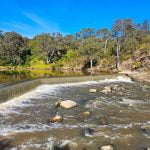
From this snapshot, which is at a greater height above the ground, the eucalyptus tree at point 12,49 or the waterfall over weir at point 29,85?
the eucalyptus tree at point 12,49

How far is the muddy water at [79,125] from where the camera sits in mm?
12938

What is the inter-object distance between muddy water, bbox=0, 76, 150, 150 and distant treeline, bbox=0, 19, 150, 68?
46.4 meters

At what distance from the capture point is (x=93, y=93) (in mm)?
29547

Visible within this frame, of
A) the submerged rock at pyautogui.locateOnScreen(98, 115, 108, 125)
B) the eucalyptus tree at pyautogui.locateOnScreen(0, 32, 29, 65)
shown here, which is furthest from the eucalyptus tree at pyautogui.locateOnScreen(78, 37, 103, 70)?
the submerged rock at pyautogui.locateOnScreen(98, 115, 108, 125)

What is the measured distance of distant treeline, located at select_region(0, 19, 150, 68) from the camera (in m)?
69.5

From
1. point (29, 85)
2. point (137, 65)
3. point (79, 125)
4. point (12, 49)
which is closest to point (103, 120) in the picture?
point (79, 125)

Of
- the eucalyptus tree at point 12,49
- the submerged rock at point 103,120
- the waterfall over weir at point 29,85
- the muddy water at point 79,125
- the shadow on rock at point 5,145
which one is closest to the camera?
the shadow on rock at point 5,145

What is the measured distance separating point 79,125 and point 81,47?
2138 inches

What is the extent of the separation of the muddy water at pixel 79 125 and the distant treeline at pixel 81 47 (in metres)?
46.4

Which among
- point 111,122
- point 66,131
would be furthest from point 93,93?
point 66,131

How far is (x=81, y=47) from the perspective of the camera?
6925 centimetres

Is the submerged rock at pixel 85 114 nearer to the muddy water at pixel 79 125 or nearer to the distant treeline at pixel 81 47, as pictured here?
the muddy water at pixel 79 125

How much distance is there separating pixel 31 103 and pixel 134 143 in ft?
40.4

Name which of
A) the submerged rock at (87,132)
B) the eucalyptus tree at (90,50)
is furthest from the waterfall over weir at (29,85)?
the eucalyptus tree at (90,50)
